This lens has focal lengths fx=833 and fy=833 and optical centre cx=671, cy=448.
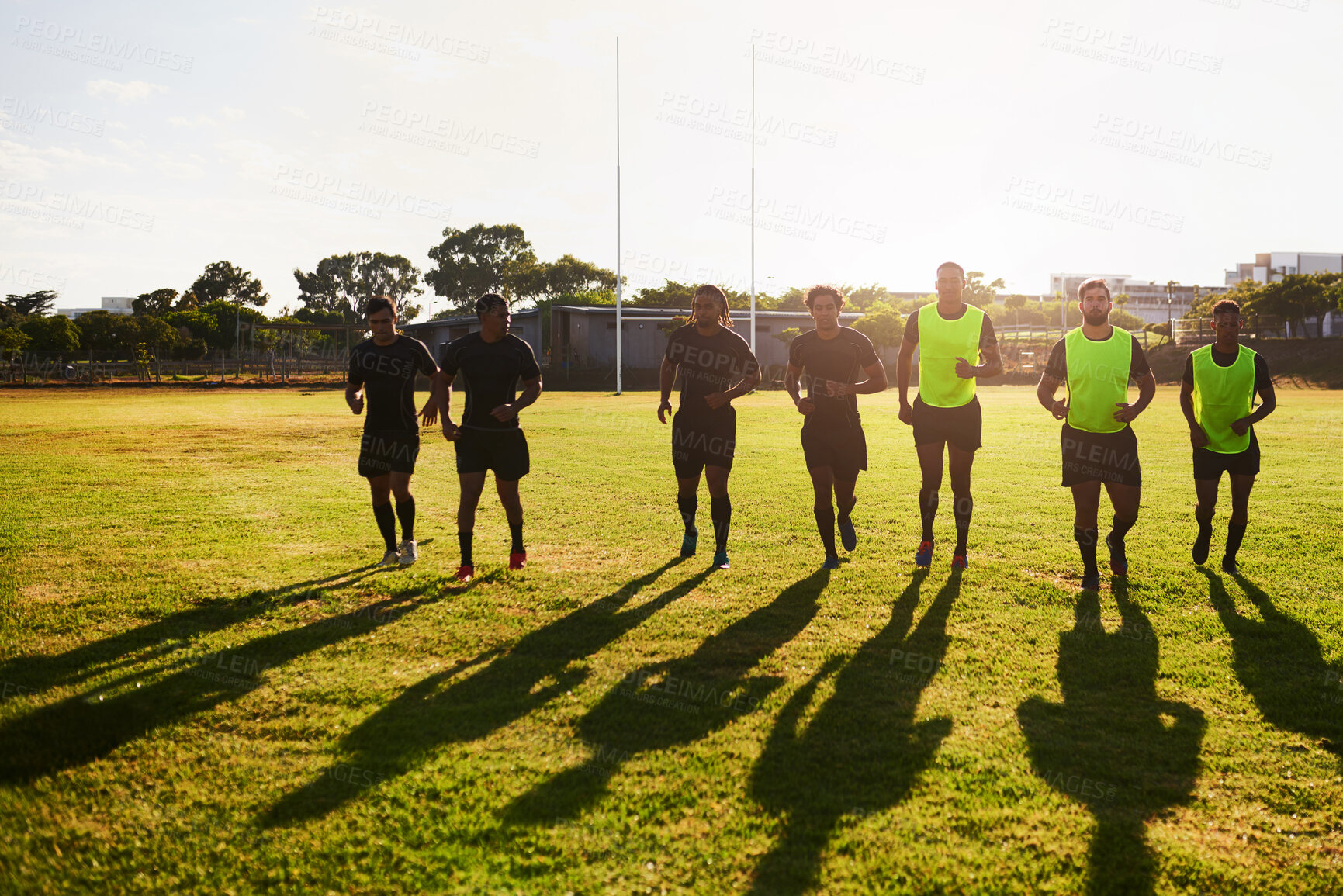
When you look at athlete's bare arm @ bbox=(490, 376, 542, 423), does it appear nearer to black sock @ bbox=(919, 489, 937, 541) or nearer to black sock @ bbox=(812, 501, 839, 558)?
black sock @ bbox=(812, 501, 839, 558)

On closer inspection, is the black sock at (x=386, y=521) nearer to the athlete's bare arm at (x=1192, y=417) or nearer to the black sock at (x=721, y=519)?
the black sock at (x=721, y=519)

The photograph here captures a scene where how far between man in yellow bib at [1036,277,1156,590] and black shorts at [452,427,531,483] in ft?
12.2

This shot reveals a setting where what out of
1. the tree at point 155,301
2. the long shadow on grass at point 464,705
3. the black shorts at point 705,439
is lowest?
the long shadow on grass at point 464,705

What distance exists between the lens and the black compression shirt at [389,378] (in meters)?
6.21

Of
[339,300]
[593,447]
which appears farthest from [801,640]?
[339,300]

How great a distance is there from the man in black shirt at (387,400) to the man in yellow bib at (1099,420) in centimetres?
457

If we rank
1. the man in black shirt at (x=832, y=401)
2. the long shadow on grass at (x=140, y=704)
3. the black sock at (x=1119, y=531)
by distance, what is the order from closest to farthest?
1. the long shadow on grass at (x=140, y=704)
2. the black sock at (x=1119, y=531)
3. the man in black shirt at (x=832, y=401)

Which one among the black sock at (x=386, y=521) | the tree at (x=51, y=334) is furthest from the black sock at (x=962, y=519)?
the tree at (x=51, y=334)

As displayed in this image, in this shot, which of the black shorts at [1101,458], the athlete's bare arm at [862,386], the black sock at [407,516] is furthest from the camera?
Answer: the black sock at [407,516]

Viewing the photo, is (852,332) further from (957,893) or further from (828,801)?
(957,893)

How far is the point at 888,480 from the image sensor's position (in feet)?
35.5

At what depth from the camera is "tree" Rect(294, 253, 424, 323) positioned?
92438mm

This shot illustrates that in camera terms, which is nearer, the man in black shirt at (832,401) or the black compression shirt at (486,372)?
the black compression shirt at (486,372)

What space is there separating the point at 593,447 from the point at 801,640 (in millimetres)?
10707
